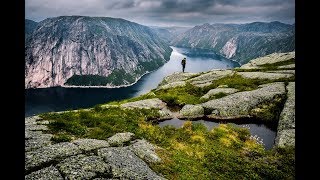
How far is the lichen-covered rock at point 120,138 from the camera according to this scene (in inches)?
1081

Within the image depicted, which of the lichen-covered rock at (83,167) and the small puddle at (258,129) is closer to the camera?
the lichen-covered rock at (83,167)

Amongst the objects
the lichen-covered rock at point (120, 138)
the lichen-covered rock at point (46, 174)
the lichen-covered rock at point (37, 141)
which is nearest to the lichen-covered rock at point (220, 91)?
the lichen-covered rock at point (120, 138)

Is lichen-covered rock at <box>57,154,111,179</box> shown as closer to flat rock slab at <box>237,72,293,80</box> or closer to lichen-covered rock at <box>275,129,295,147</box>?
lichen-covered rock at <box>275,129,295,147</box>

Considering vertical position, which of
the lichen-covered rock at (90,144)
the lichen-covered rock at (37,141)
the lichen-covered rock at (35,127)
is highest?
the lichen-covered rock at (35,127)

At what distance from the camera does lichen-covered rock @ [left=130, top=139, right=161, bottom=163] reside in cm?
2487

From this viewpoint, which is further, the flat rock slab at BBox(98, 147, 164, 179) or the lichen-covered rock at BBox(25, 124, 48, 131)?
the lichen-covered rock at BBox(25, 124, 48, 131)

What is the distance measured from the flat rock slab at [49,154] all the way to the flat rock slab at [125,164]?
2444 mm

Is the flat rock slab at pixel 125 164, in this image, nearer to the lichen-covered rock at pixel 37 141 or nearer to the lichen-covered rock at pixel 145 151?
the lichen-covered rock at pixel 145 151

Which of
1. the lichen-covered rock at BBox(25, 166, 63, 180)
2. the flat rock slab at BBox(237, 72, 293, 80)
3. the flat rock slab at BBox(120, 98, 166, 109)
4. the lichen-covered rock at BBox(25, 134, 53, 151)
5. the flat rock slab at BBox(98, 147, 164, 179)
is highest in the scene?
the flat rock slab at BBox(237, 72, 293, 80)

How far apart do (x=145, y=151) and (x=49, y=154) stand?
863 cm

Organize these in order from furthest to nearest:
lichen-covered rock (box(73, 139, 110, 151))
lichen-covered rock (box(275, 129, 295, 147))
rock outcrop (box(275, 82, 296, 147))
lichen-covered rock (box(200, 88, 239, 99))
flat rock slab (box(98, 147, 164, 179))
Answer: lichen-covered rock (box(200, 88, 239, 99)) < rock outcrop (box(275, 82, 296, 147)) < lichen-covered rock (box(275, 129, 295, 147)) < lichen-covered rock (box(73, 139, 110, 151)) < flat rock slab (box(98, 147, 164, 179))

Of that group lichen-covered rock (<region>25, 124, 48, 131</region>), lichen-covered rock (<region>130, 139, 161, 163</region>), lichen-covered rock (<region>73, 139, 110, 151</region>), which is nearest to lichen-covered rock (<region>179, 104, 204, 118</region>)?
lichen-covered rock (<region>130, 139, 161, 163</region>)

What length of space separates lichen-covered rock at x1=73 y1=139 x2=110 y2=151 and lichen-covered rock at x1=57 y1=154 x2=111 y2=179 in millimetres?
1832
